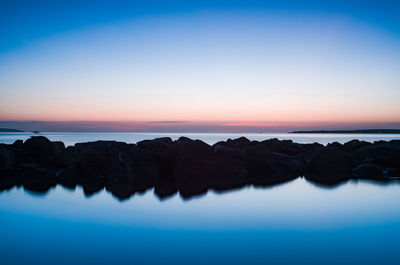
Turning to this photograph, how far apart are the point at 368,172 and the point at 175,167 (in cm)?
963

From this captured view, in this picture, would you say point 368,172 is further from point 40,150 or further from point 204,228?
point 40,150

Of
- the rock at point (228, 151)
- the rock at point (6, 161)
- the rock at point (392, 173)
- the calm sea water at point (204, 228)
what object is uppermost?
the rock at point (228, 151)

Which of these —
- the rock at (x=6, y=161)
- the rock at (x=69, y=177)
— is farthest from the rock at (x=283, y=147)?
the rock at (x=6, y=161)

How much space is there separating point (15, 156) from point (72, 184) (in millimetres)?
4709

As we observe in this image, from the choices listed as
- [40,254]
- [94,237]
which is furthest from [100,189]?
[40,254]

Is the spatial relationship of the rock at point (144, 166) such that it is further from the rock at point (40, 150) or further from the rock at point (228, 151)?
the rock at point (40, 150)

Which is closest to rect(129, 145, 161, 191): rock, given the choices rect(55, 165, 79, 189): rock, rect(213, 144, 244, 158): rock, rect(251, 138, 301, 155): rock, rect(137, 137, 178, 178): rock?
rect(137, 137, 178, 178): rock

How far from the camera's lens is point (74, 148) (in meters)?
18.2

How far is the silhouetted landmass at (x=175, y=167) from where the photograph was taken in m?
12.1

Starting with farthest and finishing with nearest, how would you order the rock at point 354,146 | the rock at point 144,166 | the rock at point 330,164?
1. the rock at point 354,146
2. the rock at point 330,164
3. the rock at point 144,166

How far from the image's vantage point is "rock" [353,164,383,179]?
14.4 meters

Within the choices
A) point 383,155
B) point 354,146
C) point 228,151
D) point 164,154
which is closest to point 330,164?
point 383,155

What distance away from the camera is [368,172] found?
48.3 feet

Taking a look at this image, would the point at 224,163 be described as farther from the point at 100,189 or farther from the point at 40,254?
the point at 40,254
